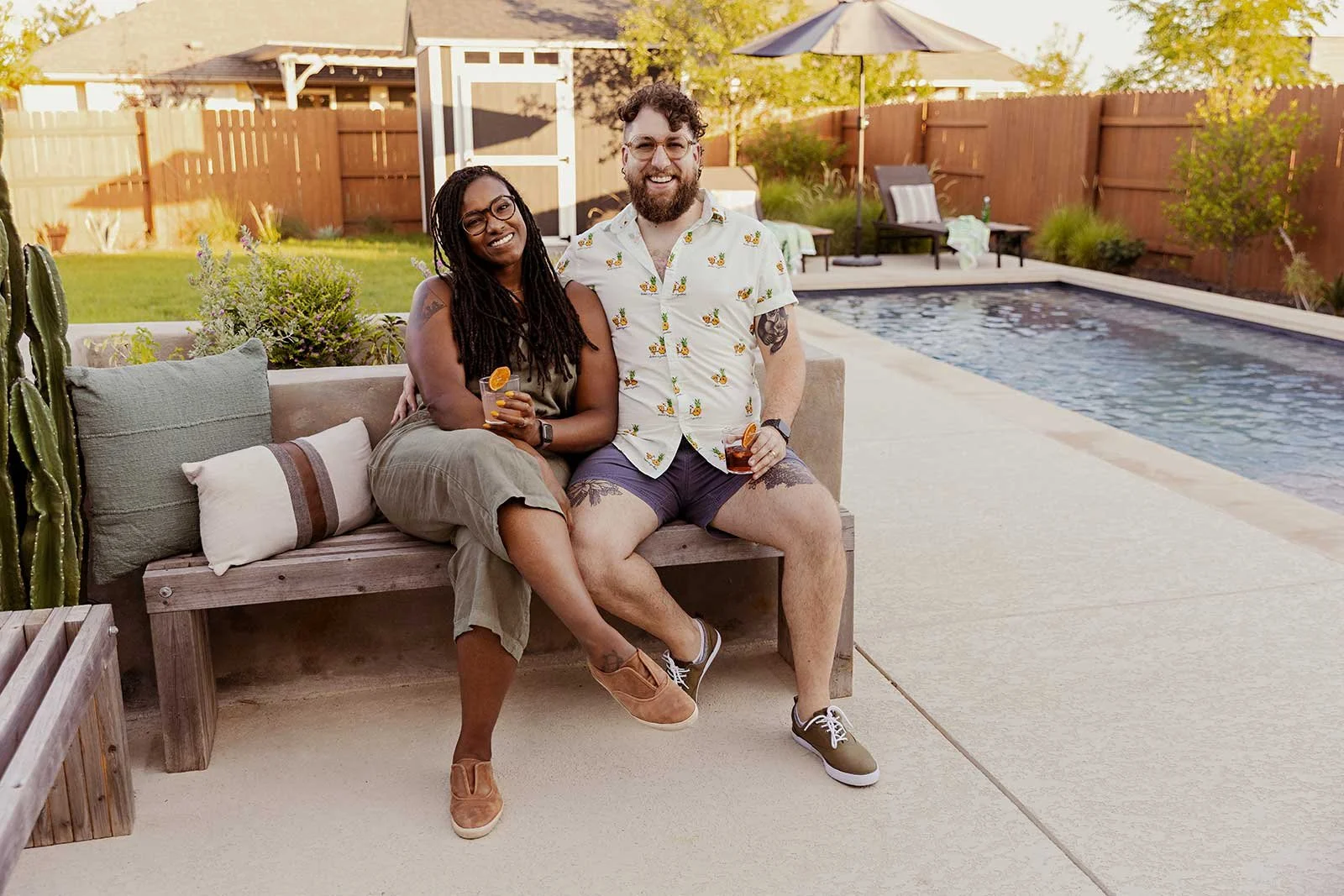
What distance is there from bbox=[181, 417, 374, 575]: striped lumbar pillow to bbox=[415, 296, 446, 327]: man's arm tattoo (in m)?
0.37

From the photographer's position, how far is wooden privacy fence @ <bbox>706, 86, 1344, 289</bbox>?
34.7 ft

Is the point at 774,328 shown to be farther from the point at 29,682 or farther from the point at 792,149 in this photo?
the point at 792,149

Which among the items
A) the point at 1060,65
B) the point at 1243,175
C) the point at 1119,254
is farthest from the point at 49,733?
the point at 1060,65

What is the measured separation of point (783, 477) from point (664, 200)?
774mm

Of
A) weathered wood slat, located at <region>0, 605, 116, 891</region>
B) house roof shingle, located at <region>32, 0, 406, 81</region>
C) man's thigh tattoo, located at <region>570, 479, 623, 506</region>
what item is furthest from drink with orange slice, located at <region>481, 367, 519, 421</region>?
house roof shingle, located at <region>32, 0, 406, 81</region>

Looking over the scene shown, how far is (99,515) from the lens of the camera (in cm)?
276

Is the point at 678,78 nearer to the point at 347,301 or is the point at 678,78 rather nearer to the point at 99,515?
the point at 347,301

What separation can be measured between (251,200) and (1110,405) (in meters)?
12.0

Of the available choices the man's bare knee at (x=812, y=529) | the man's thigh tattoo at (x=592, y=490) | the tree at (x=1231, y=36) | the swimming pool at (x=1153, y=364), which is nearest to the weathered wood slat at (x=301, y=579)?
the man's thigh tattoo at (x=592, y=490)

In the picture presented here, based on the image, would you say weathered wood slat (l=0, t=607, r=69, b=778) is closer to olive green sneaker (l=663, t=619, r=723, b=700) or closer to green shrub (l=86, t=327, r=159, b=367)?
green shrub (l=86, t=327, r=159, b=367)

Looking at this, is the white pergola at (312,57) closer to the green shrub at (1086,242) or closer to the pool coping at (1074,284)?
the pool coping at (1074,284)

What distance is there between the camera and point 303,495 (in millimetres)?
2830

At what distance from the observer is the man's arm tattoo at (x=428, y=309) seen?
Answer: 115 inches

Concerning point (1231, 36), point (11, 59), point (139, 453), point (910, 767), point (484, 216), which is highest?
point (1231, 36)
